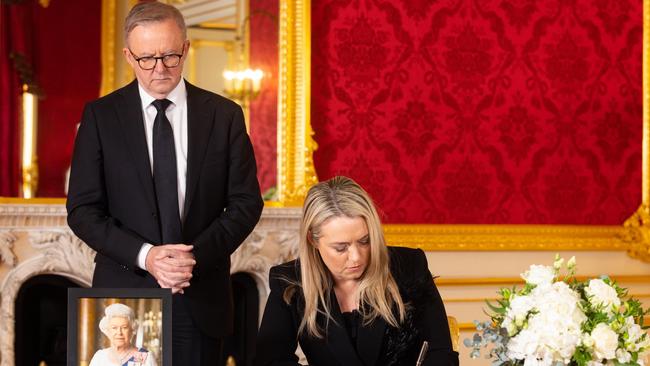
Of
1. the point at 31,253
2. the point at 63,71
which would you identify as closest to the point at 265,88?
the point at 63,71

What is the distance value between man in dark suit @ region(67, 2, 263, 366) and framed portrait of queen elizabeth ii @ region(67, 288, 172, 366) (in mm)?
512

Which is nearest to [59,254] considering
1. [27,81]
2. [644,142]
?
[27,81]

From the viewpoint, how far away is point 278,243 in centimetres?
482

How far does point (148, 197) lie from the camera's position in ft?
8.45

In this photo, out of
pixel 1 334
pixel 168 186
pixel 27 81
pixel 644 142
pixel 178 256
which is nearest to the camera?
pixel 178 256

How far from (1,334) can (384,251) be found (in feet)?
7.95

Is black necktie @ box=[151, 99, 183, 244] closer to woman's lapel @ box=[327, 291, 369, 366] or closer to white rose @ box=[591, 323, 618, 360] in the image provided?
woman's lapel @ box=[327, 291, 369, 366]

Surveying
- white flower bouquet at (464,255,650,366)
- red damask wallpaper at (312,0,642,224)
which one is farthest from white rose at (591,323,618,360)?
red damask wallpaper at (312,0,642,224)

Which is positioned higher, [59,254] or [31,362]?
[59,254]

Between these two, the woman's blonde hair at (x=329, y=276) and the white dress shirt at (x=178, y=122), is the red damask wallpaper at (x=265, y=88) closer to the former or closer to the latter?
the white dress shirt at (x=178, y=122)

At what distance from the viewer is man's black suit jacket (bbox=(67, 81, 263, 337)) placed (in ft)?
8.35

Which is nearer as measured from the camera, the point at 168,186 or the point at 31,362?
the point at 168,186

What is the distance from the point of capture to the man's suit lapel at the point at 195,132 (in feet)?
8.61

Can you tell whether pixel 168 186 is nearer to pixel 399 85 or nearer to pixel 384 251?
pixel 384 251
